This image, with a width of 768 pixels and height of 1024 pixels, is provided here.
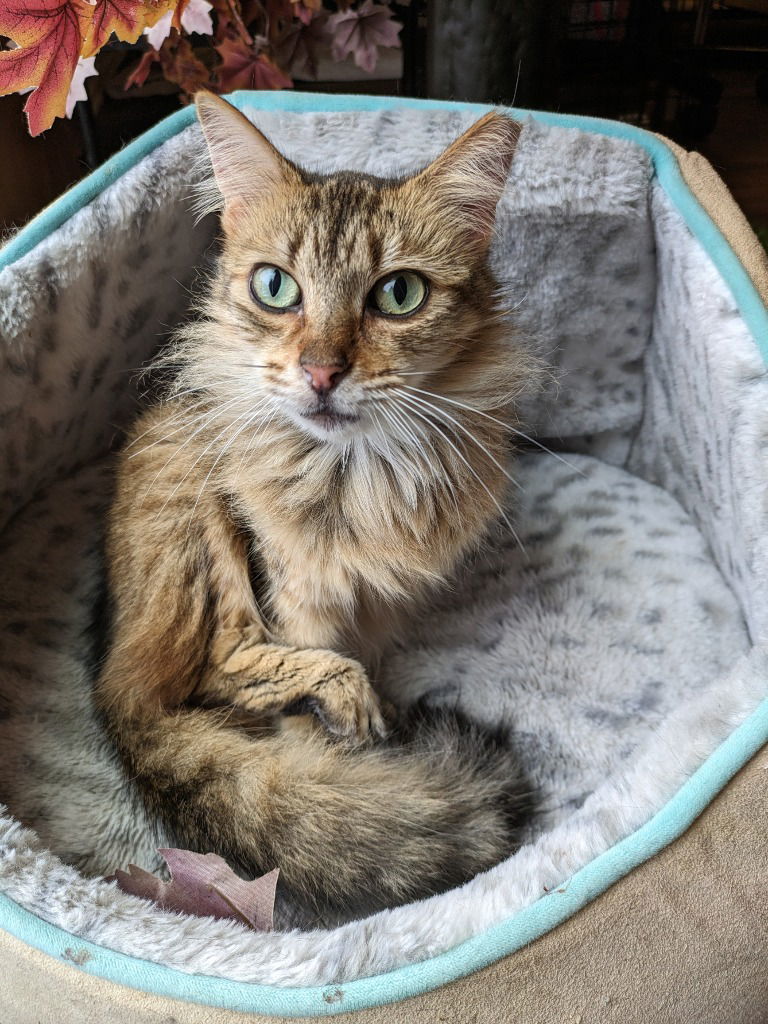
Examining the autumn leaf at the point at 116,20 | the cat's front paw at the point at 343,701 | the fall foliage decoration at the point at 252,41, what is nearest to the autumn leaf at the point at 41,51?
the autumn leaf at the point at 116,20

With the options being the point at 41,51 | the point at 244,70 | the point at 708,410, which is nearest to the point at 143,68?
the point at 244,70

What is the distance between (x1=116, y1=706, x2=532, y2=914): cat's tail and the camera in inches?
37.6

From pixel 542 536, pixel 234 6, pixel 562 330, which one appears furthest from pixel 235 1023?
pixel 234 6

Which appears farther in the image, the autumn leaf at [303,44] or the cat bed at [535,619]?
the autumn leaf at [303,44]

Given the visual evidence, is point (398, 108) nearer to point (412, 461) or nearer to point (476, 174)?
point (476, 174)

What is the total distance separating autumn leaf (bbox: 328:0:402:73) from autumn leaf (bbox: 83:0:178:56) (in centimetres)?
69

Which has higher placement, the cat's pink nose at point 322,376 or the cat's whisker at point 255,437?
the cat's pink nose at point 322,376

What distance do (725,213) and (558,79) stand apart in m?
0.80

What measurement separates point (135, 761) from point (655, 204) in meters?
1.21

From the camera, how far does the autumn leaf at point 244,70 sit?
1.67 meters

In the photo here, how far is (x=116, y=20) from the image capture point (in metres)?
1.08

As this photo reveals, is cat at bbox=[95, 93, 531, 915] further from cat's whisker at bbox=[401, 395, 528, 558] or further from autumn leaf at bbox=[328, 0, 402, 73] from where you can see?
autumn leaf at bbox=[328, 0, 402, 73]

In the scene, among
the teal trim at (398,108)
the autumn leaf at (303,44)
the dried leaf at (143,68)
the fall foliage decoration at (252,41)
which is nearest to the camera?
the teal trim at (398,108)

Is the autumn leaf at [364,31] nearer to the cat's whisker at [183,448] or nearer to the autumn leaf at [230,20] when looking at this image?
the autumn leaf at [230,20]
